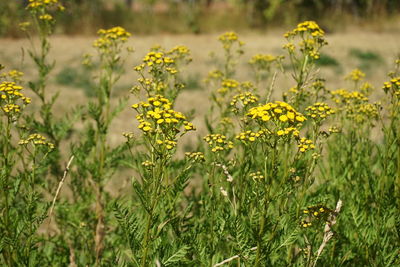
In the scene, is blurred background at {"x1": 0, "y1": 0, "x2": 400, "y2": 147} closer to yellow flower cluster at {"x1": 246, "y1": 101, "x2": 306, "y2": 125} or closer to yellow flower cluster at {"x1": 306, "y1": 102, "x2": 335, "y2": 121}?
yellow flower cluster at {"x1": 306, "y1": 102, "x2": 335, "y2": 121}

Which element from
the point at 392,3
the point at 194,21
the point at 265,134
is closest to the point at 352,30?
the point at 392,3

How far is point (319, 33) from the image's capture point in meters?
2.99

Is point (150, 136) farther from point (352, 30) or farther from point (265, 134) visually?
point (352, 30)

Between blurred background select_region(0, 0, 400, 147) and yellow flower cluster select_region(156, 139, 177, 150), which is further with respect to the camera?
blurred background select_region(0, 0, 400, 147)

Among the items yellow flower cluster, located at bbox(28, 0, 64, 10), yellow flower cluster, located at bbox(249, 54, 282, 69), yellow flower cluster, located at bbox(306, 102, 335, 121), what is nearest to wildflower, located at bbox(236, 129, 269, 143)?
yellow flower cluster, located at bbox(306, 102, 335, 121)

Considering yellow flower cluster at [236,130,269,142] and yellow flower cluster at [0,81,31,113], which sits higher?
yellow flower cluster at [0,81,31,113]

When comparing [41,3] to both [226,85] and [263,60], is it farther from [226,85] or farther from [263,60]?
[263,60]

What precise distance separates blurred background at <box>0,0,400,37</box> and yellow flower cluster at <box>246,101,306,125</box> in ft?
53.7

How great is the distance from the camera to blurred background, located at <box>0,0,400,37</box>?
60.0ft

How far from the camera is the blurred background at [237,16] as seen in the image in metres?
18.3

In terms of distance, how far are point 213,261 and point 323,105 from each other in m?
1.08

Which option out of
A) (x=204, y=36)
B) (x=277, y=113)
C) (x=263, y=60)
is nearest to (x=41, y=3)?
(x=263, y=60)

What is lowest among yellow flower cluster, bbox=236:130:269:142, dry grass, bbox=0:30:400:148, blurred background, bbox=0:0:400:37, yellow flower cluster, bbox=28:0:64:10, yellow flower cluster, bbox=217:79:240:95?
dry grass, bbox=0:30:400:148

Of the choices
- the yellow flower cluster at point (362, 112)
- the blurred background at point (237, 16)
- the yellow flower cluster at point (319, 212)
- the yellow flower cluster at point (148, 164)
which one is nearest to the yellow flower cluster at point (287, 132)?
the yellow flower cluster at point (319, 212)
